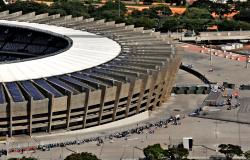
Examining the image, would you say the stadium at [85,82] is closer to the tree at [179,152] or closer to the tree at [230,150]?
the tree at [179,152]

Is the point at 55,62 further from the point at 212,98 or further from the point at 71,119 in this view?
the point at 212,98

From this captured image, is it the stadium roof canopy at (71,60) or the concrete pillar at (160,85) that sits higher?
the stadium roof canopy at (71,60)

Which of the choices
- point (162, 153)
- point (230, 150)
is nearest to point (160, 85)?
point (162, 153)

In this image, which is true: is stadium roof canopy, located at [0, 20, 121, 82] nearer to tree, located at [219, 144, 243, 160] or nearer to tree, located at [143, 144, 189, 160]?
tree, located at [143, 144, 189, 160]

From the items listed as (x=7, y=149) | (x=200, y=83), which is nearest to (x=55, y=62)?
(x=7, y=149)

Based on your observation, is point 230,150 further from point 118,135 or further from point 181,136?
point 118,135

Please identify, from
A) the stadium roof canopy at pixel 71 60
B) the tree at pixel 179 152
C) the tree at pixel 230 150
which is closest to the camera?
the tree at pixel 179 152

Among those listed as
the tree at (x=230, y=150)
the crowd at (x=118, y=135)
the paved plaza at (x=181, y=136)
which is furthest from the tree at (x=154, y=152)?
the crowd at (x=118, y=135)
